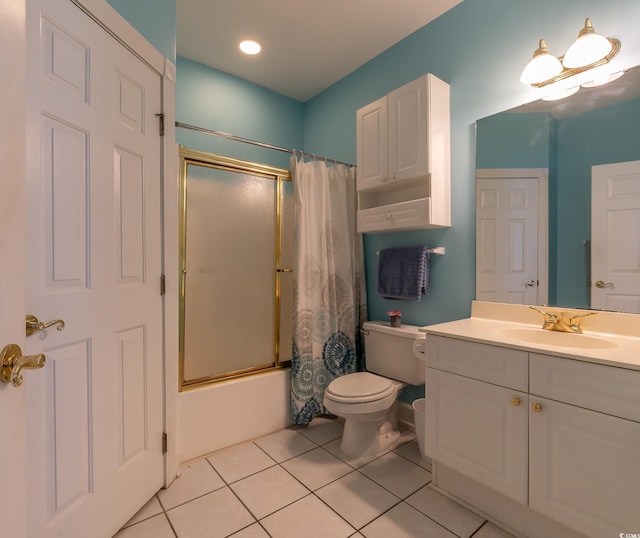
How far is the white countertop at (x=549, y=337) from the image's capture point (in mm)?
1133

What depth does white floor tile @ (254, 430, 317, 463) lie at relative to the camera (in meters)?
2.01

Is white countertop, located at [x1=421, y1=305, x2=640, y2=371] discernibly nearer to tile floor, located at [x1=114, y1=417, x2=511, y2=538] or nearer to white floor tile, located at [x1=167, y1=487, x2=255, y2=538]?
tile floor, located at [x1=114, y1=417, x2=511, y2=538]

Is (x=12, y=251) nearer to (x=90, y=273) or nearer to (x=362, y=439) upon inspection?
(x=90, y=273)

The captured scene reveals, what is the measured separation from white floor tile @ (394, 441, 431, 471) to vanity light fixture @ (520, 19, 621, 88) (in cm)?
215

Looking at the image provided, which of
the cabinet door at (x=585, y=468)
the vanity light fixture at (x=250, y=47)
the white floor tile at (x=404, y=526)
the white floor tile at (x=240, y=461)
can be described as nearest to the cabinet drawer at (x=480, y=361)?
the cabinet door at (x=585, y=468)

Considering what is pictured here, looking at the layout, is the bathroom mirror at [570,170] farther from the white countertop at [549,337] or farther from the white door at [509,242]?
the white countertop at [549,337]

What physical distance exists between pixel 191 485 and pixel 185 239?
1339mm

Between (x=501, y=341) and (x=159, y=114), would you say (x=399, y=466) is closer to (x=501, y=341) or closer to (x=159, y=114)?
(x=501, y=341)

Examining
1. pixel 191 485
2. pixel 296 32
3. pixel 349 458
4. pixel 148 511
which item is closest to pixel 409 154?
pixel 296 32

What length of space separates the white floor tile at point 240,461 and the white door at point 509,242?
1.61m

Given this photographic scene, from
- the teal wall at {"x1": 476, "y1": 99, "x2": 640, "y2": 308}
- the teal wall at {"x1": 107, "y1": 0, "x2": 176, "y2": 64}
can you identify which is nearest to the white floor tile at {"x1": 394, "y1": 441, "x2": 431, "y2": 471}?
the teal wall at {"x1": 476, "y1": 99, "x2": 640, "y2": 308}

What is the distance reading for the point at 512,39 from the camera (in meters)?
1.82

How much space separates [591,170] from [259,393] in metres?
2.24

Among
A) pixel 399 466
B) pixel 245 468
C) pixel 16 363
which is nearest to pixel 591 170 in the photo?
pixel 399 466
